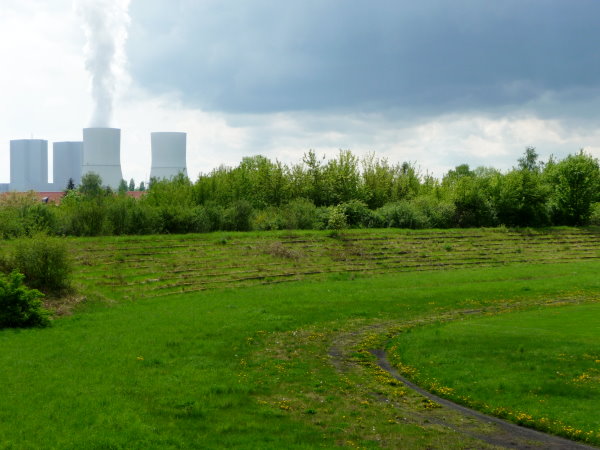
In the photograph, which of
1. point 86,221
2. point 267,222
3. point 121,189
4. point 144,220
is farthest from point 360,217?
point 121,189

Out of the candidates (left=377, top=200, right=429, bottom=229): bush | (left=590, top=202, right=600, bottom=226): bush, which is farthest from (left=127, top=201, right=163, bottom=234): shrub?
(left=590, top=202, right=600, bottom=226): bush

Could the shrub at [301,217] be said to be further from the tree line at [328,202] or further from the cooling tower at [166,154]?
the cooling tower at [166,154]

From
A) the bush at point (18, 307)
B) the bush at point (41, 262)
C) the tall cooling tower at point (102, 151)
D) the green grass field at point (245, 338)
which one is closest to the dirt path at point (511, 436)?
the green grass field at point (245, 338)

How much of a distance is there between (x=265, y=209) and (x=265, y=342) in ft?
121

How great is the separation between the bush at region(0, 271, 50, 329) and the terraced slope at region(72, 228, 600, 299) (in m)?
6.28

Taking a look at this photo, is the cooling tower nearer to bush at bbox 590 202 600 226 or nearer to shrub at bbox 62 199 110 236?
shrub at bbox 62 199 110 236

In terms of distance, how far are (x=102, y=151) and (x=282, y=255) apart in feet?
165

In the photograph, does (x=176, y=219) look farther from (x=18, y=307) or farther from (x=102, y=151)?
(x=102, y=151)

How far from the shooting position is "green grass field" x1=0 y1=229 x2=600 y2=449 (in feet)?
36.6

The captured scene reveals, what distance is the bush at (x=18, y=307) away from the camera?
20406 mm

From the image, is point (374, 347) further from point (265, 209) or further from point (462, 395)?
point (265, 209)

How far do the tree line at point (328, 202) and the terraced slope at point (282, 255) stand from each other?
12.0ft

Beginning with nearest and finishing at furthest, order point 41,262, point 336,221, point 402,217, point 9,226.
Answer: point 41,262 → point 9,226 → point 336,221 → point 402,217

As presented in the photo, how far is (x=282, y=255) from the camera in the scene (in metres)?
38.6
